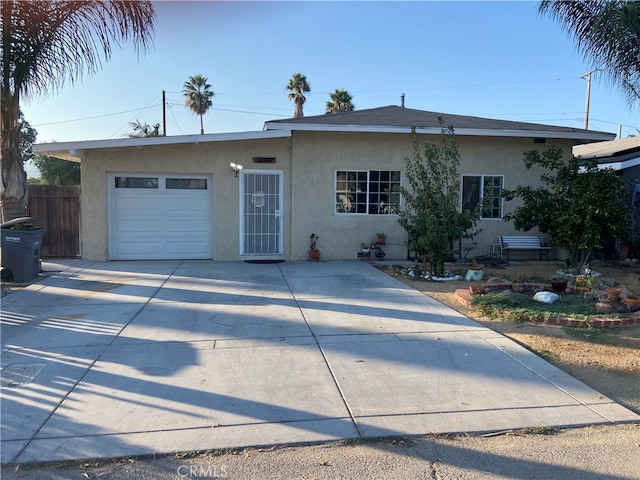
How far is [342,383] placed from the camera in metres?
4.64

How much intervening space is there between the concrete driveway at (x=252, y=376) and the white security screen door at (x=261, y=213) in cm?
489

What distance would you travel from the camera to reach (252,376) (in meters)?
4.79

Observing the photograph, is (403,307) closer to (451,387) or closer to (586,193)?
(451,387)

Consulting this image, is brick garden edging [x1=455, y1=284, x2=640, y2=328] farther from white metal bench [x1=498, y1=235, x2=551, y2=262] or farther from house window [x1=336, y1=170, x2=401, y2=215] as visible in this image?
house window [x1=336, y1=170, x2=401, y2=215]

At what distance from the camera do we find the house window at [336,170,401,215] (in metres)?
A: 13.3

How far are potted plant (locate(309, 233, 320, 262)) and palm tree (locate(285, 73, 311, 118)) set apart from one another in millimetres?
28209

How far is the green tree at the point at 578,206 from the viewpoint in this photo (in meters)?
9.02

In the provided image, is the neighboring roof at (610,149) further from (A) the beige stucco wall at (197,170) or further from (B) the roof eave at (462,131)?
(A) the beige stucco wall at (197,170)

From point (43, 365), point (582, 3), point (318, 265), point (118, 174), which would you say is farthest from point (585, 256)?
point (118, 174)

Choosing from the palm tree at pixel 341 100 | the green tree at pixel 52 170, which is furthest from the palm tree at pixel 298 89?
the green tree at pixel 52 170

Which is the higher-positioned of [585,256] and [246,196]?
[246,196]

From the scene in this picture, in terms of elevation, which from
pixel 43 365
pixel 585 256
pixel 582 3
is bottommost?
pixel 43 365

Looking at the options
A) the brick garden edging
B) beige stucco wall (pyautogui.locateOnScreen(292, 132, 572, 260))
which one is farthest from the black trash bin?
the brick garden edging

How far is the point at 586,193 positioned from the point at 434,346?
546cm
